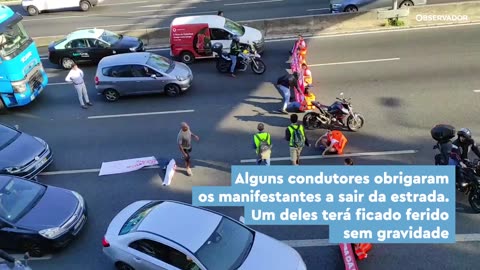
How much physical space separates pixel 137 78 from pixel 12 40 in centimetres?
422

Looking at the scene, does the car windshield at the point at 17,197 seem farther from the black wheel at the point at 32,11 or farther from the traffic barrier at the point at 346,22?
the black wheel at the point at 32,11

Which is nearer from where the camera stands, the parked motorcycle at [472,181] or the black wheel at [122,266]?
the black wheel at [122,266]

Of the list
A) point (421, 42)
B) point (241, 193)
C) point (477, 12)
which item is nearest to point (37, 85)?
point (241, 193)

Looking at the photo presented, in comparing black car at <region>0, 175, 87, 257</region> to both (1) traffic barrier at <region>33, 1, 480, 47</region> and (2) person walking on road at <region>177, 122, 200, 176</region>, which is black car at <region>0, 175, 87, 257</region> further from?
(1) traffic barrier at <region>33, 1, 480, 47</region>

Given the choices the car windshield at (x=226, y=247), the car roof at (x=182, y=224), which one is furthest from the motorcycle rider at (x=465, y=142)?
the car roof at (x=182, y=224)

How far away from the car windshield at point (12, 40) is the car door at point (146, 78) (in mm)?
3827

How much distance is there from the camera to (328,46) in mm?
20359

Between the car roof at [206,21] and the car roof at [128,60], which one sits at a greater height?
the car roof at [206,21]

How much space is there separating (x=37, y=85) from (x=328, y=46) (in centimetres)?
1151

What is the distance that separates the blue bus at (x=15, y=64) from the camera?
51.6ft

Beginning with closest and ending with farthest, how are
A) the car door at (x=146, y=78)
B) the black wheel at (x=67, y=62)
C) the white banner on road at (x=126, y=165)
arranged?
the white banner on road at (x=126, y=165), the car door at (x=146, y=78), the black wheel at (x=67, y=62)

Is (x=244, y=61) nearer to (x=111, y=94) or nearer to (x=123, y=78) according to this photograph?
(x=123, y=78)

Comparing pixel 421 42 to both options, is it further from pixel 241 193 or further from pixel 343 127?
pixel 241 193

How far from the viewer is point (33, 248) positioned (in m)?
9.91
